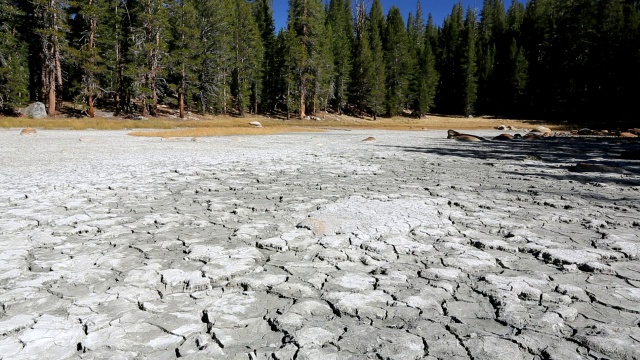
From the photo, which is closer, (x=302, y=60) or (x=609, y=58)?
(x=302, y=60)

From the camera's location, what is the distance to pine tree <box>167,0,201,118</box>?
32.4 metres

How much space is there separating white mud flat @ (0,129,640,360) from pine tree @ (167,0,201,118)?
29.6 meters

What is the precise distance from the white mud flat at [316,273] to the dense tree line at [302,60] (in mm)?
28815

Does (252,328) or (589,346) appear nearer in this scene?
(589,346)

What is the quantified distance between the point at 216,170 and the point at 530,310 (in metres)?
6.57

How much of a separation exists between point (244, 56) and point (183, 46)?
8.86 m

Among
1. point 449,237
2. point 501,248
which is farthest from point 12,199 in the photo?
point 501,248

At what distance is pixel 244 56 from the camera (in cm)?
4128

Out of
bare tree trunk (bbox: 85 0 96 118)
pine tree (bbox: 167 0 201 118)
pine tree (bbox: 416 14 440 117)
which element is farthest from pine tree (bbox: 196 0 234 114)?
pine tree (bbox: 416 14 440 117)

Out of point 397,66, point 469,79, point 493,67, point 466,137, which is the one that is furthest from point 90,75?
point 493,67

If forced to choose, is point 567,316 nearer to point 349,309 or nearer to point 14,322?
point 349,309

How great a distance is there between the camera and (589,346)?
1.81 meters

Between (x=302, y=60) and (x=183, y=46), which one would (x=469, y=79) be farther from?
(x=183, y=46)

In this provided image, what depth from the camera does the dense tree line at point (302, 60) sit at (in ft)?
97.6
